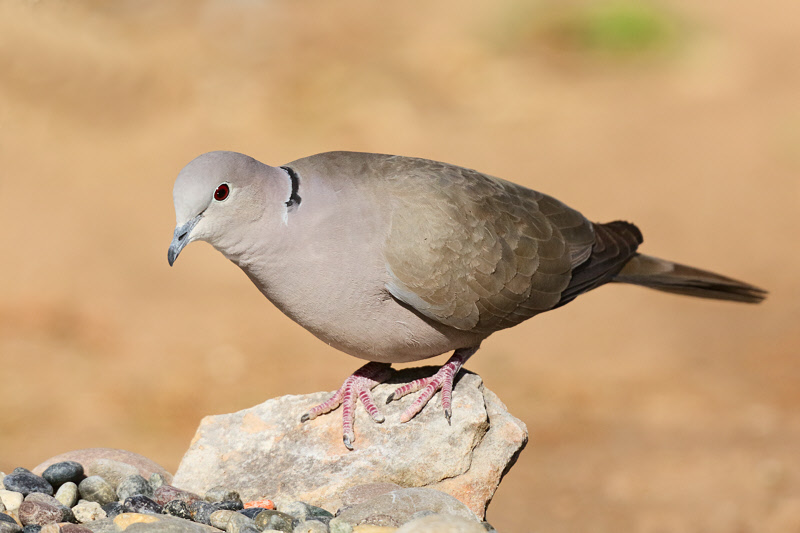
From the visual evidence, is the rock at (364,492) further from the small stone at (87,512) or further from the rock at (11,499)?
the rock at (11,499)

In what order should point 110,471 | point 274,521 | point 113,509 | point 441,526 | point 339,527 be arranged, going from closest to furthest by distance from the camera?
point 441,526 < point 339,527 < point 274,521 < point 113,509 < point 110,471

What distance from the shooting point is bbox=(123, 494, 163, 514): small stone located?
13.3ft

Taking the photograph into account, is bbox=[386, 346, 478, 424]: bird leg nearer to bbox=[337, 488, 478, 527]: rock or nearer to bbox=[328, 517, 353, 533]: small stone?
bbox=[337, 488, 478, 527]: rock

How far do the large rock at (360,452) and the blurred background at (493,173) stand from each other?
3744 mm

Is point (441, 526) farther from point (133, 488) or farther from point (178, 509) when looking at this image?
point (133, 488)

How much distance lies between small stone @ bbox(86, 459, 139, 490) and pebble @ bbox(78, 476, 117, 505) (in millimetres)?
229

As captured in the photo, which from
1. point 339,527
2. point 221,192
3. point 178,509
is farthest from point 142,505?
point 221,192

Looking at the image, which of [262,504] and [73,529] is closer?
[73,529]

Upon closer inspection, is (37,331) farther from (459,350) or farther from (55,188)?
(459,350)

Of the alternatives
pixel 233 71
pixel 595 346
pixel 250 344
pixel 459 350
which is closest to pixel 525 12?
pixel 233 71

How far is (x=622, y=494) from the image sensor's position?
8.71 m

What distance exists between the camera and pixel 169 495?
4.32 meters

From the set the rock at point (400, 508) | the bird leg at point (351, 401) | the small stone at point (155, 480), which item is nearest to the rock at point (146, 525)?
the rock at point (400, 508)

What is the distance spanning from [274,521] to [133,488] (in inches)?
36.2
